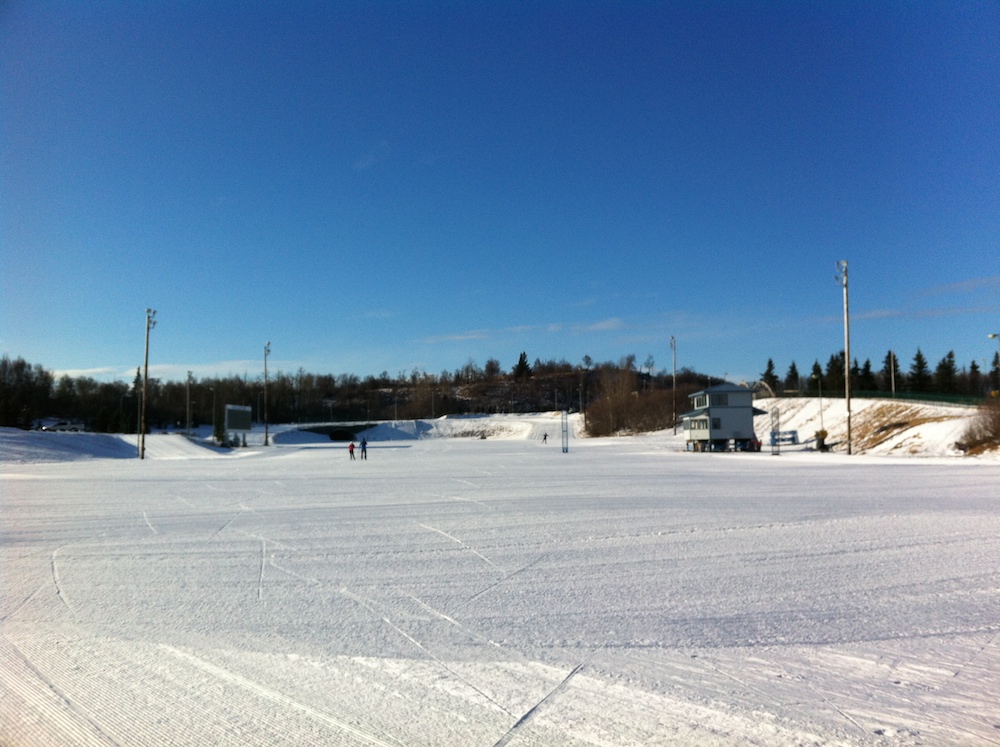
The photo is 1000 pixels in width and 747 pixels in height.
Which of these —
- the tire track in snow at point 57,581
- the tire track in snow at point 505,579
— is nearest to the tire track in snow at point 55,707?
the tire track in snow at point 57,581

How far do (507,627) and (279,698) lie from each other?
2.20 meters

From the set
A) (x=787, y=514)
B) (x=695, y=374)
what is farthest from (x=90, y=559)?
(x=695, y=374)

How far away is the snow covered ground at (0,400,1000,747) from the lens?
14.6 ft

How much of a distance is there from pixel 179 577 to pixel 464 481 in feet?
46.6

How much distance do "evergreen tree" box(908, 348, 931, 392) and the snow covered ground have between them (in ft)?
318

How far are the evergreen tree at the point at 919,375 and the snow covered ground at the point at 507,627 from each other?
Result: 3813 inches

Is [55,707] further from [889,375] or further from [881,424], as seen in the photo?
[889,375]

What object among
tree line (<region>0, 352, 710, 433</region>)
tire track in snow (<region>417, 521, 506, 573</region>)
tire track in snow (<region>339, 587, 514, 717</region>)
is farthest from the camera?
tree line (<region>0, 352, 710, 433</region>)

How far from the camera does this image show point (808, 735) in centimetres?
420

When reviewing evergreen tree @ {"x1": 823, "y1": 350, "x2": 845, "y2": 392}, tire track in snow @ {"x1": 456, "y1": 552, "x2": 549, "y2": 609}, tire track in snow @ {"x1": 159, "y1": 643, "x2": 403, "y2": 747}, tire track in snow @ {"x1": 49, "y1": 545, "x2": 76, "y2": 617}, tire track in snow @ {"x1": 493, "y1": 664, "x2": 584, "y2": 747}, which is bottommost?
tire track in snow @ {"x1": 49, "y1": 545, "x2": 76, "y2": 617}

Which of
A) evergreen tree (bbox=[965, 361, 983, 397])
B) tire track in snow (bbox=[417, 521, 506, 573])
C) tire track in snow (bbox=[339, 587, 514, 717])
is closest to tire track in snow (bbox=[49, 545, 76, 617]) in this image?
tire track in snow (bbox=[339, 587, 514, 717])

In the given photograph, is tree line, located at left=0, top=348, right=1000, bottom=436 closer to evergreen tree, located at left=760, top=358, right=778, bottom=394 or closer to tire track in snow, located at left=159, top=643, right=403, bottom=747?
evergreen tree, located at left=760, top=358, right=778, bottom=394

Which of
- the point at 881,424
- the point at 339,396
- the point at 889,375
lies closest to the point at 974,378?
the point at 889,375

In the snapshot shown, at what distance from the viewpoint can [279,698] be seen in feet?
15.9
